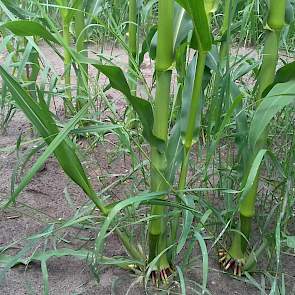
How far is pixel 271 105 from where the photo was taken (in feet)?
3.06

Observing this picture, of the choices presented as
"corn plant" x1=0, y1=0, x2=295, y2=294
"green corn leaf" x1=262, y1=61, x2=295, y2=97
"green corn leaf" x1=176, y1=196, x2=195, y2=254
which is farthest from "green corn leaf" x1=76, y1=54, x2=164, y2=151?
"green corn leaf" x1=262, y1=61, x2=295, y2=97

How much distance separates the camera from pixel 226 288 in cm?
115

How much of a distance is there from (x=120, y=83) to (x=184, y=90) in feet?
0.60

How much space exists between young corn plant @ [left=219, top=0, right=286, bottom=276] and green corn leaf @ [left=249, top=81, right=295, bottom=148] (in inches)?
1.0

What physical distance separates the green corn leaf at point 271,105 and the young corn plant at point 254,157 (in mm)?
25

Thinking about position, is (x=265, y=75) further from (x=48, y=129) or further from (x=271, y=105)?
(x=48, y=129)

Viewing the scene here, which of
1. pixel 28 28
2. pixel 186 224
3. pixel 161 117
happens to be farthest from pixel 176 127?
pixel 28 28

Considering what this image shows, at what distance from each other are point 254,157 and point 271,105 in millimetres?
154

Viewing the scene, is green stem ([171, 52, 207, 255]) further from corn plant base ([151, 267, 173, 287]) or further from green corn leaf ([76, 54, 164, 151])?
corn plant base ([151, 267, 173, 287])

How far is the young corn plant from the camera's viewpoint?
3.33 feet

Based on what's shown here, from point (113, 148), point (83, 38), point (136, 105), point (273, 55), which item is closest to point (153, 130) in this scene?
point (136, 105)

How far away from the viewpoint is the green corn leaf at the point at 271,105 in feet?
3.01

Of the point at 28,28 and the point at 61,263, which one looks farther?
the point at 61,263

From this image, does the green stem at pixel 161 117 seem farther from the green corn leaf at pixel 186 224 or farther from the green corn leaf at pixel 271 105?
the green corn leaf at pixel 271 105
